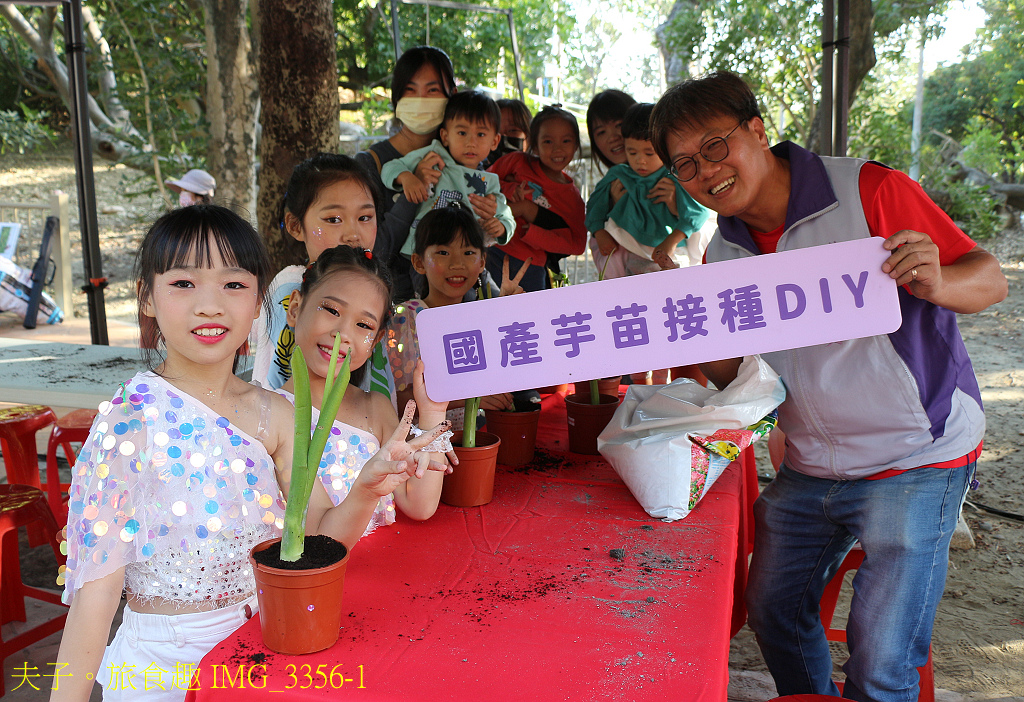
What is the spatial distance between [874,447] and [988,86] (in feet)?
75.7

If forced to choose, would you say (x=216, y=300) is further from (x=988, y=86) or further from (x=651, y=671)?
(x=988, y=86)

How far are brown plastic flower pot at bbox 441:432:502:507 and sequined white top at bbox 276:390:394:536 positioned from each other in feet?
0.53

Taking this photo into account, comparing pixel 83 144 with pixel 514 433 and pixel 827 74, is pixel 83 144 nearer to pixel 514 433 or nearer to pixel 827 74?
pixel 514 433

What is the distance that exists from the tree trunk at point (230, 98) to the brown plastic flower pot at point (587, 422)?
5158 millimetres

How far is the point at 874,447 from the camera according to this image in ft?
6.14

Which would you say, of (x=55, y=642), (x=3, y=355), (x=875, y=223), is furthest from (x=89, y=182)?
(x=875, y=223)

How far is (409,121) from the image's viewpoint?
330 cm

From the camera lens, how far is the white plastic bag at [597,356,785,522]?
175 cm

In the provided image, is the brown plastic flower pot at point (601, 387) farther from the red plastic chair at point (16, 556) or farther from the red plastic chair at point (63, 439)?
the red plastic chair at point (63, 439)

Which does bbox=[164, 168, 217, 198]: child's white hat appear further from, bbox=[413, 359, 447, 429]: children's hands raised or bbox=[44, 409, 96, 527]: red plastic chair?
bbox=[413, 359, 447, 429]: children's hands raised

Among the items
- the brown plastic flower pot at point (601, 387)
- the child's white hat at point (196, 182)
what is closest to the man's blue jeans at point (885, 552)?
the brown plastic flower pot at point (601, 387)

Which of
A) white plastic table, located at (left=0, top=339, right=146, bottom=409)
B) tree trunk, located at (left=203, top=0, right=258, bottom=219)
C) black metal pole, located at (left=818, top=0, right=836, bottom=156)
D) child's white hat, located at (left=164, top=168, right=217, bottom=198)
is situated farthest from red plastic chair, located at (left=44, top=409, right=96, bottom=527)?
child's white hat, located at (left=164, top=168, right=217, bottom=198)

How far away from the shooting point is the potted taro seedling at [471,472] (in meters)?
1.77

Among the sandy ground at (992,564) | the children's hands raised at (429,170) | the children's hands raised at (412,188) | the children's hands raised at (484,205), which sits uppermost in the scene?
the children's hands raised at (429,170)
